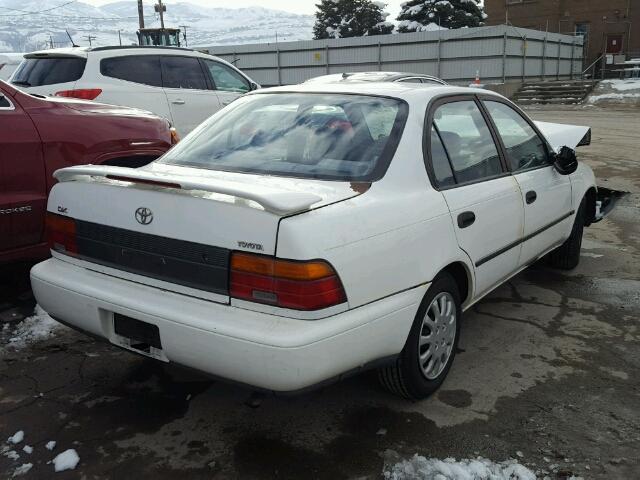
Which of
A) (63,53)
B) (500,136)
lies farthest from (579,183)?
(63,53)

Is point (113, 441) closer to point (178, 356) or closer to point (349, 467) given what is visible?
point (178, 356)

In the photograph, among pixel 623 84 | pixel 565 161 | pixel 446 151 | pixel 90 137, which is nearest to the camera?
pixel 446 151

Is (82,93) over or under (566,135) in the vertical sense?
over

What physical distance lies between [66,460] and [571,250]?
420cm

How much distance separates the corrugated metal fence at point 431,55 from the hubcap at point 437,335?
25.5 meters

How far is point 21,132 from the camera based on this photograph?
Result: 4238mm

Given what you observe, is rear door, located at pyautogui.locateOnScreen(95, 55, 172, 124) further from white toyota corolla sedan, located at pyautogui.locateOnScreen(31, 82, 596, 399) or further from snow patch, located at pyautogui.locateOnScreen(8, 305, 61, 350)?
white toyota corolla sedan, located at pyautogui.locateOnScreen(31, 82, 596, 399)

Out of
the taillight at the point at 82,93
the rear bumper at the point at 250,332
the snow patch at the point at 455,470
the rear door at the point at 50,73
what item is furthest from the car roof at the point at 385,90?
the rear door at the point at 50,73

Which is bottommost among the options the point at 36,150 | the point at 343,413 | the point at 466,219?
the point at 343,413

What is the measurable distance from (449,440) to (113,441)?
154 centimetres

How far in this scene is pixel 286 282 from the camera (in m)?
2.46

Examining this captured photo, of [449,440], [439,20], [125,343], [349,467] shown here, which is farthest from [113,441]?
[439,20]

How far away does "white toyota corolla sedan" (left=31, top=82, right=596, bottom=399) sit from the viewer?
2.48 metres

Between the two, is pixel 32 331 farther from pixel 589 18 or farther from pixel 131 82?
pixel 589 18
